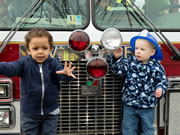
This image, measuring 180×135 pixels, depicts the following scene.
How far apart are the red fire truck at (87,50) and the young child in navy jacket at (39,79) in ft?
1.14

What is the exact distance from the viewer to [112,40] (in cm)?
231

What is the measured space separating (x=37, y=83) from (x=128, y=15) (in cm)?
116

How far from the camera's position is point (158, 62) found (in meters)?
2.49

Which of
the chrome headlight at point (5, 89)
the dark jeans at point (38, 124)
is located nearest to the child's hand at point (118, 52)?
the dark jeans at point (38, 124)

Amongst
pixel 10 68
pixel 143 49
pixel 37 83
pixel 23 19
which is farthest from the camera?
pixel 23 19

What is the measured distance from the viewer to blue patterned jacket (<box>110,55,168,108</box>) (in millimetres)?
2396

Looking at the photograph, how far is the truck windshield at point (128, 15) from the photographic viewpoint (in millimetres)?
2572

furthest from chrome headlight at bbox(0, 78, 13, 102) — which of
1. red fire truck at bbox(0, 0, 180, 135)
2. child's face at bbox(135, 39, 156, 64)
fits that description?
child's face at bbox(135, 39, 156, 64)

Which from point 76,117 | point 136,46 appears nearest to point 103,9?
point 136,46

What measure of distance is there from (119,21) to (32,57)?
3.29 feet

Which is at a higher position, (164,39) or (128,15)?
(128,15)

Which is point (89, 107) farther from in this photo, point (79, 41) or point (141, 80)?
point (79, 41)

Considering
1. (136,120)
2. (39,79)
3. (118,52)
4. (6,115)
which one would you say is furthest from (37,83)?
(136,120)

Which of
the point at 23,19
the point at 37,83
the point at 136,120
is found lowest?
the point at 136,120
